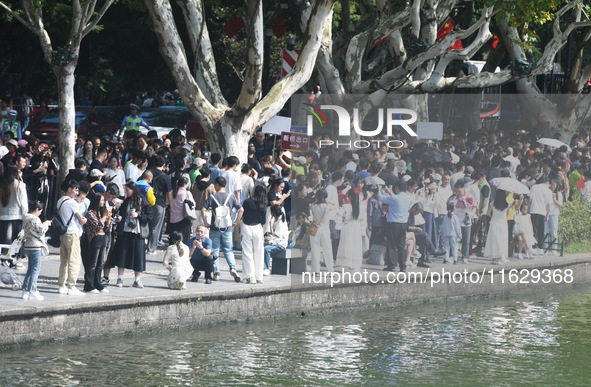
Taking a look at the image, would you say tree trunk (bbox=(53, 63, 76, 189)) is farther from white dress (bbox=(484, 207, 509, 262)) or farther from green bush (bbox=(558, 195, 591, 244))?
green bush (bbox=(558, 195, 591, 244))

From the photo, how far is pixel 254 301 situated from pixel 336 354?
187cm

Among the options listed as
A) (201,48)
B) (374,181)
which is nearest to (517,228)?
(374,181)

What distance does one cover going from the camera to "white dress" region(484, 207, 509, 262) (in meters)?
21.8

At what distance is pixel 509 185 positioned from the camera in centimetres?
2247

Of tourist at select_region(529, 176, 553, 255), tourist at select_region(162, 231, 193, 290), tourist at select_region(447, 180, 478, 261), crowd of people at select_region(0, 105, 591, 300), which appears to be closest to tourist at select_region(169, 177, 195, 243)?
crowd of people at select_region(0, 105, 591, 300)

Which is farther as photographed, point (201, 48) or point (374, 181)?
point (201, 48)

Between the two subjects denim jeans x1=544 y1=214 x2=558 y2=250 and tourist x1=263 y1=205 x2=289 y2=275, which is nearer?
tourist x1=263 y1=205 x2=289 y2=275

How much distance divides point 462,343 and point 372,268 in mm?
3189

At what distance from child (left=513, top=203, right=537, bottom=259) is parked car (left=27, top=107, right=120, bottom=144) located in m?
11.8

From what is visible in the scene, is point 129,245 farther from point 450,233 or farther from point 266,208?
point 450,233

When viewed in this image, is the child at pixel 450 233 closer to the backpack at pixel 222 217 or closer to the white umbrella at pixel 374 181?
the white umbrella at pixel 374 181

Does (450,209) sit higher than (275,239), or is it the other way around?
(450,209)

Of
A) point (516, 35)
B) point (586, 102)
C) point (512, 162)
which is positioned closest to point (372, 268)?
point (512, 162)

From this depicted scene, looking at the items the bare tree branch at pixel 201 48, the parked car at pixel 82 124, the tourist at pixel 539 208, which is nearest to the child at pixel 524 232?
the tourist at pixel 539 208
